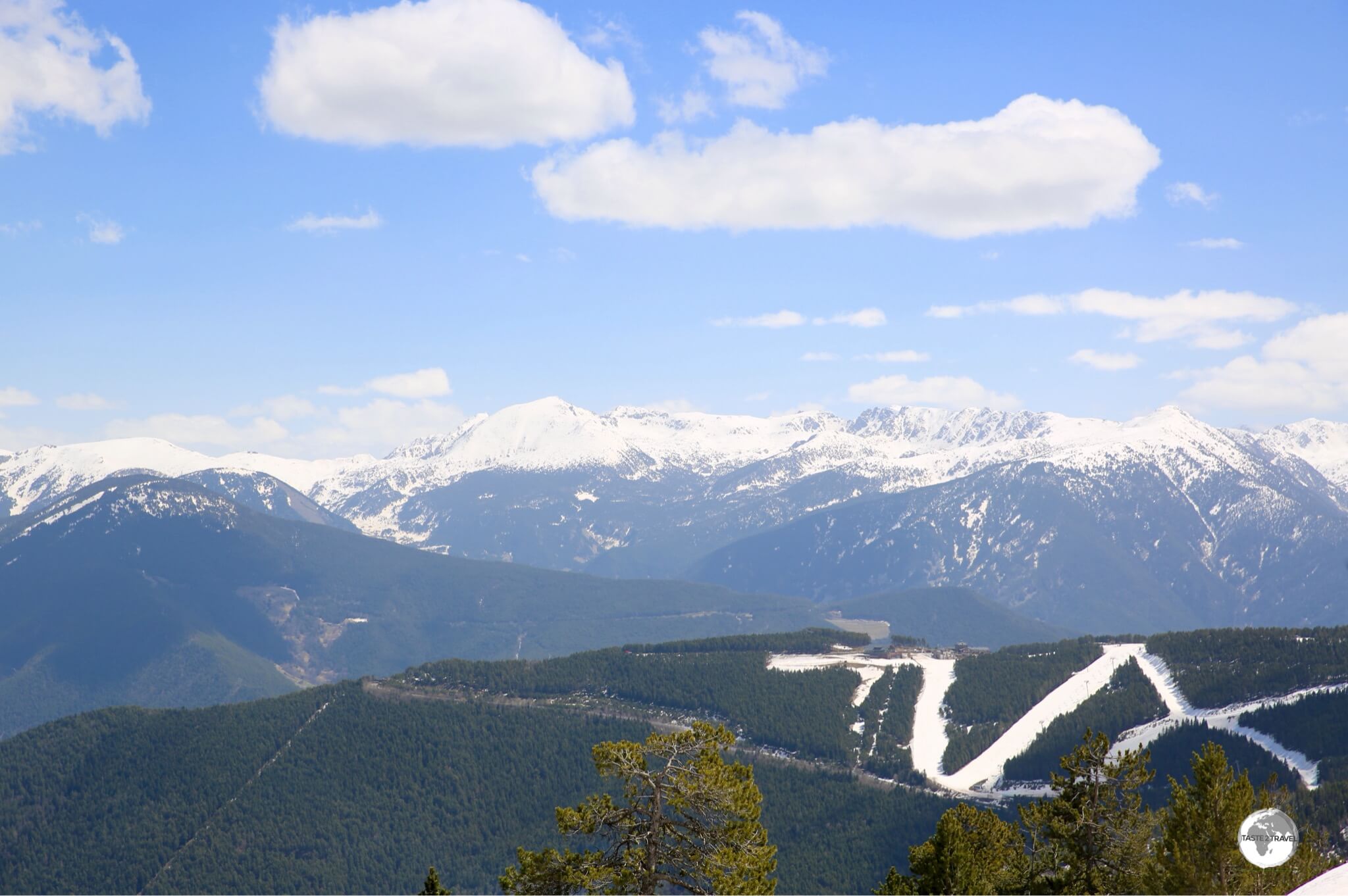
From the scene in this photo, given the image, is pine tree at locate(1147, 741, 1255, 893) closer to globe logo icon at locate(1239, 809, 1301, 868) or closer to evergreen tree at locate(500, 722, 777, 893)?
globe logo icon at locate(1239, 809, 1301, 868)

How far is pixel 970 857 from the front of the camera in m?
78.3

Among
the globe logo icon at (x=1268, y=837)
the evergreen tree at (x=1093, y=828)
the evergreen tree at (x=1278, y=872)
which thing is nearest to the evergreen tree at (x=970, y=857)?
the evergreen tree at (x=1093, y=828)

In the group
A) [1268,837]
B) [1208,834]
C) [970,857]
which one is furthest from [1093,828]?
[1268,837]

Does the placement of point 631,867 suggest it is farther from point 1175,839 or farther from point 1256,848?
point 1175,839

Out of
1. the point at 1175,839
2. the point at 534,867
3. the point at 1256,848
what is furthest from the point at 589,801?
the point at 1175,839

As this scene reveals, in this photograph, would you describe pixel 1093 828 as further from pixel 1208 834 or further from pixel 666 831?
pixel 666 831

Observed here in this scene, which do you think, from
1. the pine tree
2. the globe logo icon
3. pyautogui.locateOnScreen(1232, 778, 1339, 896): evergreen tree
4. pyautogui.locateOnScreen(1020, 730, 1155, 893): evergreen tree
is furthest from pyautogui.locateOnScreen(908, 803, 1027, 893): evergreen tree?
the globe logo icon

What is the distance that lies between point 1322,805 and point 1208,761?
464 ft

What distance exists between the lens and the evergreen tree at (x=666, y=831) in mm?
51625

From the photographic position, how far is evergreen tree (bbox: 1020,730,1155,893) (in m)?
76.8

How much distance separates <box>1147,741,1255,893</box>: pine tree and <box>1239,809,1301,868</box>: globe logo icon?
13.0 m

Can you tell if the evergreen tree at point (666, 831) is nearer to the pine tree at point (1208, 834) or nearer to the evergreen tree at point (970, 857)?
the evergreen tree at point (970, 857)

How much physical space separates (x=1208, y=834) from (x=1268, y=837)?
17.4 metres

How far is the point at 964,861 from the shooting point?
7656 centimetres
